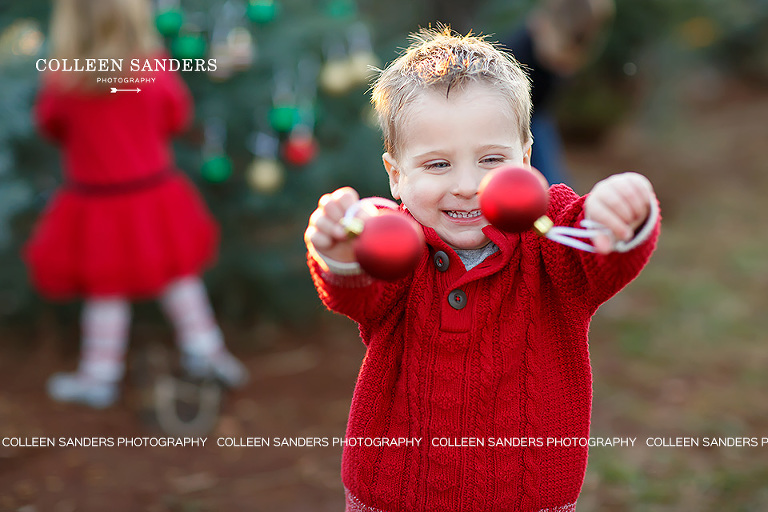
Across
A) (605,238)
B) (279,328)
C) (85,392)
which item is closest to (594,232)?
(605,238)

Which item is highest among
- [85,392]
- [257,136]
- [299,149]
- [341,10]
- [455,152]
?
[341,10]

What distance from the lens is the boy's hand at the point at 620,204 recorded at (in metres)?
1.32

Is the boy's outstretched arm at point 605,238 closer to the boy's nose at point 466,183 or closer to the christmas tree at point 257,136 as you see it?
the boy's nose at point 466,183

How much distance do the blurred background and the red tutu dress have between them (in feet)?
0.63

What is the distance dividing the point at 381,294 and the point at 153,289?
7.64ft

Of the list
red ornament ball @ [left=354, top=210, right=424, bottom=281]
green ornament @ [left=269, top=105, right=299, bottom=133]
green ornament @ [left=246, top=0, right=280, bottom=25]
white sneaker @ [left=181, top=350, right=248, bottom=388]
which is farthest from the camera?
white sneaker @ [left=181, top=350, right=248, bottom=388]

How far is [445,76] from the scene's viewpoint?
1.50m

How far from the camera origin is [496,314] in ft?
5.23

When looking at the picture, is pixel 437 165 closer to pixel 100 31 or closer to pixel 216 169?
pixel 216 169

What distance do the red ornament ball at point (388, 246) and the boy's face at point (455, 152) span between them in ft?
0.84

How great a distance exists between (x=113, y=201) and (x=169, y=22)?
2.67 ft

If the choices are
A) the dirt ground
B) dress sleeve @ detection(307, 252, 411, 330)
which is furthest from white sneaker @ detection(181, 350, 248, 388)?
dress sleeve @ detection(307, 252, 411, 330)

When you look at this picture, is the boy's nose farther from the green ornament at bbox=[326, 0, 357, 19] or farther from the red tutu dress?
the green ornament at bbox=[326, 0, 357, 19]

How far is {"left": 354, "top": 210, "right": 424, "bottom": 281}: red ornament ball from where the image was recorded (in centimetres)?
125
